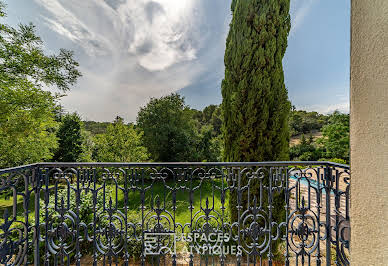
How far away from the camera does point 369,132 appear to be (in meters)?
0.58

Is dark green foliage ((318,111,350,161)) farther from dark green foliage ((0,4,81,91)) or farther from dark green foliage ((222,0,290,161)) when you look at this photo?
dark green foliage ((0,4,81,91))

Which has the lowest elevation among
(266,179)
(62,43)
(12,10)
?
(266,179)

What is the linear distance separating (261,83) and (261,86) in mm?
62

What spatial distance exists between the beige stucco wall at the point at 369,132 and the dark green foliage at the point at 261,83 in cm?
261

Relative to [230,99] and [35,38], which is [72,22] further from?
[230,99]

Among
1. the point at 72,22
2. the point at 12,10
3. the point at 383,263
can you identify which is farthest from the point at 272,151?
the point at 12,10

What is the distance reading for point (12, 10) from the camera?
525 centimetres

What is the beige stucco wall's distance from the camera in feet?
1.77

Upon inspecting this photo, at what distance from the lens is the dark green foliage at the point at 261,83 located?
315 centimetres

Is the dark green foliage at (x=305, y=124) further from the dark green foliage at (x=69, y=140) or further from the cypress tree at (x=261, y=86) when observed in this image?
the dark green foliage at (x=69, y=140)

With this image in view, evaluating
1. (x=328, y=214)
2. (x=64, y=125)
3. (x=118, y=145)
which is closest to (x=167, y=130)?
(x=118, y=145)

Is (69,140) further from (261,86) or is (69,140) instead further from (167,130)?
(261,86)

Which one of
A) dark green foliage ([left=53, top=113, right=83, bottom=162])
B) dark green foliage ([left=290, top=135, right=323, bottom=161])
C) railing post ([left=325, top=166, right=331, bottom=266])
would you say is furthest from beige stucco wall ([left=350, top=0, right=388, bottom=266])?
dark green foliage ([left=290, top=135, right=323, bottom=161])

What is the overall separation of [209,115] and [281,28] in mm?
15522
